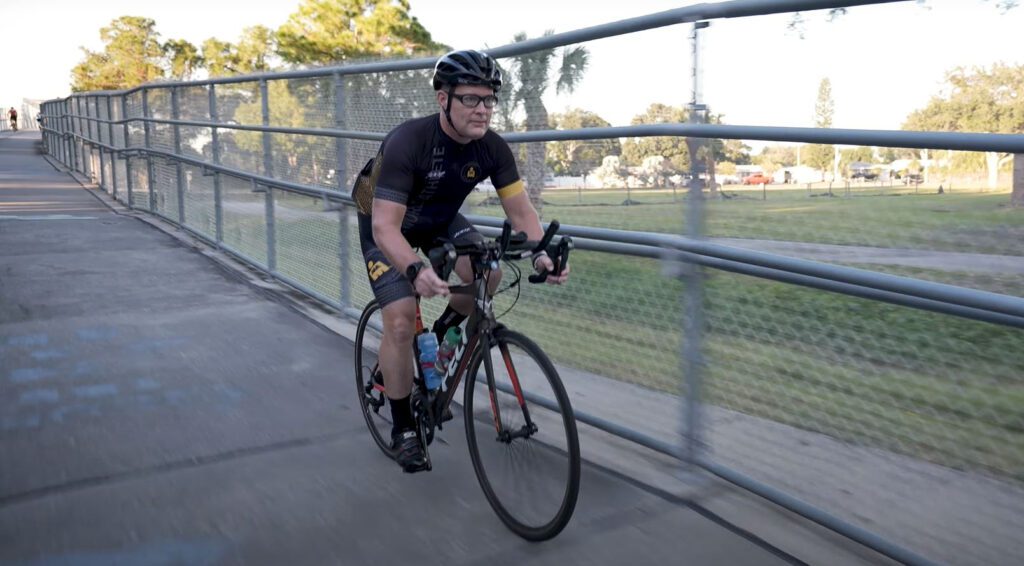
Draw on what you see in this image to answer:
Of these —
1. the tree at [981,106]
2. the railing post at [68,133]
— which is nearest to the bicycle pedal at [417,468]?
the tree at [981,106]

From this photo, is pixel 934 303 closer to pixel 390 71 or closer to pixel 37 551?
pixel 37 551

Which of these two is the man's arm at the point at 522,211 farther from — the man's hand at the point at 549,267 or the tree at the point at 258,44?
the tree at the point at 258,44

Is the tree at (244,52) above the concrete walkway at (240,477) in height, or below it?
above

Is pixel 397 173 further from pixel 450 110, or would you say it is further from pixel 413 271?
pixel 413 271

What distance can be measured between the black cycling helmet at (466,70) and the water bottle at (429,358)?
43.7 inches

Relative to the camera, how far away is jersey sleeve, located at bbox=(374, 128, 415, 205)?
12.1ft

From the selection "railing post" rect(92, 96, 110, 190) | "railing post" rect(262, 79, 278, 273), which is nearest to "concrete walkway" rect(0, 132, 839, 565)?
"railing post" rect(262, 79, 278, 273)

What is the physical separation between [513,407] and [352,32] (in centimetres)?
4826

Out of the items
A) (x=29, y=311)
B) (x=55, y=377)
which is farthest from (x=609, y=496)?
(x=29, y=311)

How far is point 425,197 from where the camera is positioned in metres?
4.00

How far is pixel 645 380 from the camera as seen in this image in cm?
454

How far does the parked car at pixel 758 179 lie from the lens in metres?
3.75

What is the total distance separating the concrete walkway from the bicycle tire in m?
0.09

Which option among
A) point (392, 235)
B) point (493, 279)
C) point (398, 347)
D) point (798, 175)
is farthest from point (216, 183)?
point (798, 175)
